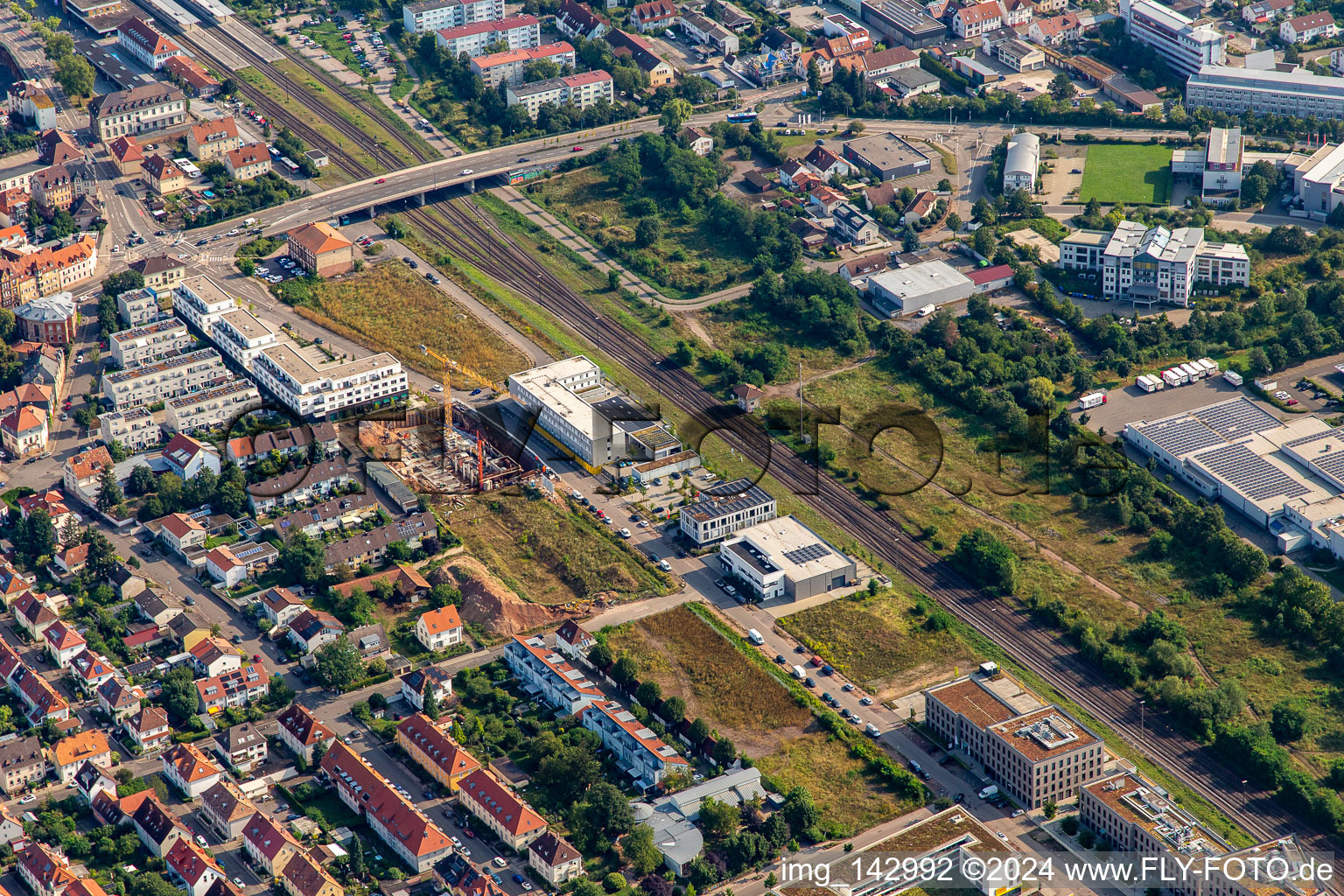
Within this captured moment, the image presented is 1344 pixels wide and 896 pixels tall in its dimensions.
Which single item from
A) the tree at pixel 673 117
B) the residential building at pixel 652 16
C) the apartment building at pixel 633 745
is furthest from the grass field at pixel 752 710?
the residential building at pixel 652 16

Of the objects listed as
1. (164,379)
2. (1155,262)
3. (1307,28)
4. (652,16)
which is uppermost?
(1307,28)

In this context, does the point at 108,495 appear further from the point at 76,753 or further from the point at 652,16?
the point at 652,16

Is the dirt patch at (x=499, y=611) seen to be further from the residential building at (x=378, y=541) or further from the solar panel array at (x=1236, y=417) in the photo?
the solar panel array at (x=1236, y=417)

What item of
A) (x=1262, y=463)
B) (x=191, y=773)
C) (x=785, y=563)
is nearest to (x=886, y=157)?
(x=1262, y=463)

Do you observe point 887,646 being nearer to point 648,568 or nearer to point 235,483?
point 648,568

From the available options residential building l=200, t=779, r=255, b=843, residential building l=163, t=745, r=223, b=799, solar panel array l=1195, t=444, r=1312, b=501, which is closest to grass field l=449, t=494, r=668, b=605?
residential building l=163, t=745, r=223, b=799
